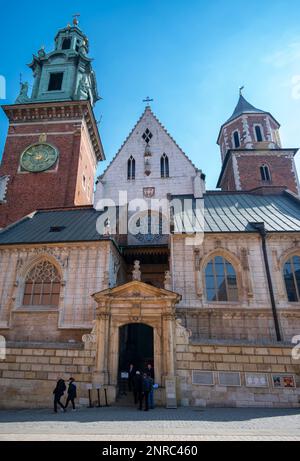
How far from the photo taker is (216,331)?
16.7 meters

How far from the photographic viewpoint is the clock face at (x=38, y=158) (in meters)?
31.8

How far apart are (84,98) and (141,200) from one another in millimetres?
16799

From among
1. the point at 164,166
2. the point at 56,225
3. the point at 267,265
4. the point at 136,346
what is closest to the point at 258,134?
the point at 164,166

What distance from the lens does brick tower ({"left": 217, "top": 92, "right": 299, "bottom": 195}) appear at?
31547mm

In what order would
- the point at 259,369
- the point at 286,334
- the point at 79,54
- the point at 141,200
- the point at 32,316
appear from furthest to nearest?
the point at 79,54 → the point at 141,200 → the point at 32,316 → the point at 286,334 → the point at 259,369

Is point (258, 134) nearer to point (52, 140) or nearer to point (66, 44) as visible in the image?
point (52, 140)

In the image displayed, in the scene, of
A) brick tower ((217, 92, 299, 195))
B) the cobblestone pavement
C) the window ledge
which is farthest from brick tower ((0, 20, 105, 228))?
the cobblestone pavement

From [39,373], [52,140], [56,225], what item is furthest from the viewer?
[52,140]

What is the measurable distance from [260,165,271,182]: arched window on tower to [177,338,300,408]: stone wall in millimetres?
21720

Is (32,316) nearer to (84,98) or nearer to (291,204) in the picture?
(291,204)

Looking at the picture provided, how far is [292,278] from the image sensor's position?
18156mm

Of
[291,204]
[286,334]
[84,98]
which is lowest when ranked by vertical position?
[286,334]

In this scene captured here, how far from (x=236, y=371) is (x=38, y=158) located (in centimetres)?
2799

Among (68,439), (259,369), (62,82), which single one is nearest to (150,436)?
(68,439)
